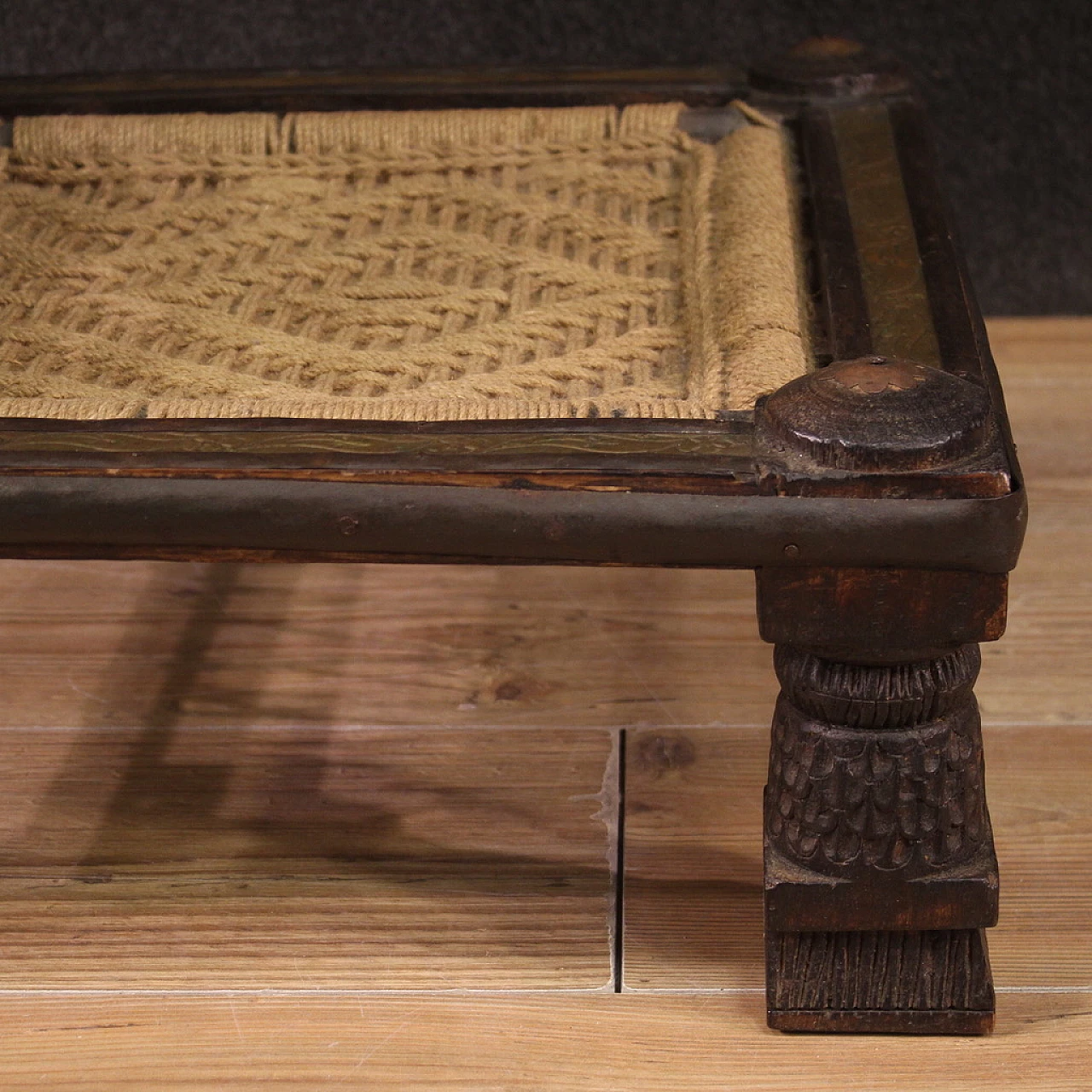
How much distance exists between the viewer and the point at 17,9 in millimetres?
1641

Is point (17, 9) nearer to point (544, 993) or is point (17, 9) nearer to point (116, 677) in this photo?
point (116, 677)

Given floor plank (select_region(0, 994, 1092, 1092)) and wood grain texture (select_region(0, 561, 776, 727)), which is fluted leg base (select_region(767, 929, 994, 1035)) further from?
wood grain texture (select_region(0, 561, 776, 727))

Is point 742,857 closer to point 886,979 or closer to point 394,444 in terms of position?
point 886,979

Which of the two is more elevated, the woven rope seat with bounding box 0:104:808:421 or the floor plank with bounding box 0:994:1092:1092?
the woven rope seat with bounding box 0:104:808:421

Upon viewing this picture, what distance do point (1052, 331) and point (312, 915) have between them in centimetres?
106

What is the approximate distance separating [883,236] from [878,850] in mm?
359

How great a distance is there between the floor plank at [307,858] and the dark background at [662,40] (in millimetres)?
809

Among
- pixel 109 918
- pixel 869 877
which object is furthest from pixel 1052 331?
pixel 109 918

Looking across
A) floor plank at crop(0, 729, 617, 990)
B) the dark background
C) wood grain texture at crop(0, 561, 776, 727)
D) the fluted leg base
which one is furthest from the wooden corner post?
the dark background

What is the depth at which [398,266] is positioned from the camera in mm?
1021

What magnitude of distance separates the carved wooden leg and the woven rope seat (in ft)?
0.47

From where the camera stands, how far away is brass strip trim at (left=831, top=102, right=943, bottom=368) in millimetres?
853

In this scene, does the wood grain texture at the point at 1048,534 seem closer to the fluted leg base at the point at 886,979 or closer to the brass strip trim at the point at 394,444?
the fluted leg base at the point at 886,979

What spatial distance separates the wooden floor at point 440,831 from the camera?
85cm
